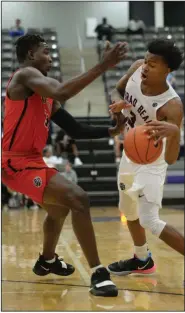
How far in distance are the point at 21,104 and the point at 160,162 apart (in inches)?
46.5

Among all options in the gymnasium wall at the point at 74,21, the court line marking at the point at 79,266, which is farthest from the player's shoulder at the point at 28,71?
the gymnasium wall at the point at 74,21

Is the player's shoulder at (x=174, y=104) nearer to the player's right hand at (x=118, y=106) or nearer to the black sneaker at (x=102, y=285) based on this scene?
the player's right hand at (x=118, y=106)

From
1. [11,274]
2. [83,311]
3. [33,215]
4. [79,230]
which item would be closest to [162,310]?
[83,311]

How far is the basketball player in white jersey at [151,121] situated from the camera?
385cm

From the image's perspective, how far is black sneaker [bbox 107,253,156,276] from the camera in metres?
4.53

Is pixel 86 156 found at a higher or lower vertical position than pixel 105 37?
lower

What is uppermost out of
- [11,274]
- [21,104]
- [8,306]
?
[21,104]

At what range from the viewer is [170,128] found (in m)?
3.53

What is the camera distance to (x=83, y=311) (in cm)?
341

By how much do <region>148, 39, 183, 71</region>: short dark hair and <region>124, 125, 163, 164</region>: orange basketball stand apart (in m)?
0.60

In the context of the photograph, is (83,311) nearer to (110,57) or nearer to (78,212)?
(78,212)

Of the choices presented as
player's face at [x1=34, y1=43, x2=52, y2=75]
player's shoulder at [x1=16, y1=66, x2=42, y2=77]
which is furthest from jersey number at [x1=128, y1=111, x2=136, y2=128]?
player's shoulder at [x1=16, y1=66, x2=42, y2=77]

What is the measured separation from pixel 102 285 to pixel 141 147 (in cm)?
103

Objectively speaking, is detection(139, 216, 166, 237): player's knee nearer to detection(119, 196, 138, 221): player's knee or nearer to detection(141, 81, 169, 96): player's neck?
detection(119, 196, 138, 221): player's knee
